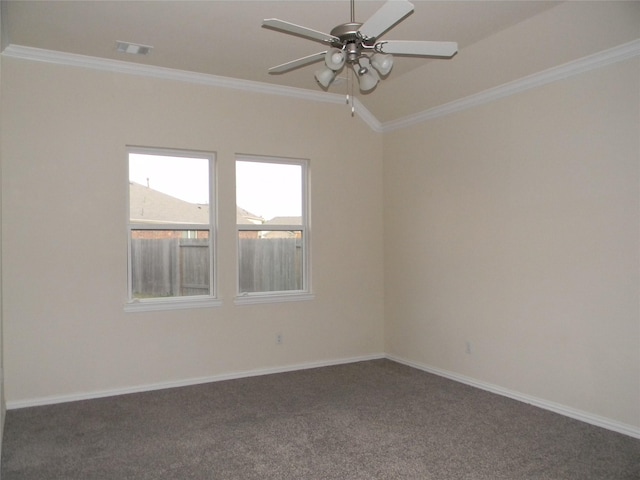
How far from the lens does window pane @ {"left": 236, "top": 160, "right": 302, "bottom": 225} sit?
→ 17.0ft

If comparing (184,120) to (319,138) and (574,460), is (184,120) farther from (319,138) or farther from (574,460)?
(574,460)

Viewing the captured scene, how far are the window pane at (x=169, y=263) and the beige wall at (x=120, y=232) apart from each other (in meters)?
0.18

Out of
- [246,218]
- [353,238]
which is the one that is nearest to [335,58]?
[246,218]

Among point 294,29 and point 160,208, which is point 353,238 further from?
point 294,29

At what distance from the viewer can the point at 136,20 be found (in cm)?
363

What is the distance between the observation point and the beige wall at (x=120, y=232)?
409 centimetres

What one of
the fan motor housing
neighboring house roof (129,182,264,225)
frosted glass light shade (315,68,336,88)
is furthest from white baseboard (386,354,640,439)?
the fan motor housing

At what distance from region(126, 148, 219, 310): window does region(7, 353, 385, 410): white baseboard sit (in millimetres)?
702

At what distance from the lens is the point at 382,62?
2539 mm

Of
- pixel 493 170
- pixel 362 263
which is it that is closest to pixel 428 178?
pixel 493 170

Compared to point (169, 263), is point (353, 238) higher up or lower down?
higher up

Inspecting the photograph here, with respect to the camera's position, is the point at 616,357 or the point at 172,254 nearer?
the point at 616,357

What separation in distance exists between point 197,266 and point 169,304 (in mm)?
460

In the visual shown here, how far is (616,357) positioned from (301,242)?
3.07 m
